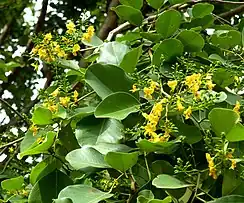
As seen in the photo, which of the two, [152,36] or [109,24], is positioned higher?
[152,36]

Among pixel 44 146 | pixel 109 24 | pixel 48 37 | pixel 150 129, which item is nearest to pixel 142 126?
pixel 150 129

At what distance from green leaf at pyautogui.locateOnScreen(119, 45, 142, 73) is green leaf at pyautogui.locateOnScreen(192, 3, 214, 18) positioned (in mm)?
170

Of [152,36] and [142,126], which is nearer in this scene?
[142,126]

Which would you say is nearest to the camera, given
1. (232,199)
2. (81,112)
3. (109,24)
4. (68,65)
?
(232,199)

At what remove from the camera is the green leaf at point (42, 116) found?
0.55 metres

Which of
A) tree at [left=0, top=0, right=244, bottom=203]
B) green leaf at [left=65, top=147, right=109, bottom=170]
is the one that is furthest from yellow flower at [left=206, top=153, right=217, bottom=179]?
green leaf at [left=65, top=147, right=109, bottom=170]

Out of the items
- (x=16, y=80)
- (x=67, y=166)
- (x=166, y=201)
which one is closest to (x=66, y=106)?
(x=67, y=166)

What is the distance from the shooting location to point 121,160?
48 cm

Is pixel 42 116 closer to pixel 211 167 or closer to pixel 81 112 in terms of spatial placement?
pixel 81 112

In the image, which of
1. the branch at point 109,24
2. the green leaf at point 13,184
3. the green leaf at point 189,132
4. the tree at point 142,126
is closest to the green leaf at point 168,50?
the tree at point 142,126

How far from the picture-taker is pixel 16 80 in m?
1.81

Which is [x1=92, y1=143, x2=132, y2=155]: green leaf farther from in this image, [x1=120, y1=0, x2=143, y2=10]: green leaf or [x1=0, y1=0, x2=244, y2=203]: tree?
[x1=120, y1=0, x2=143, y2=10]: green leaf

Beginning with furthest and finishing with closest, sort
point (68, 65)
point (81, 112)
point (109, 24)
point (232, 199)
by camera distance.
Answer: point (109, 24), point (68, 65), point (81, 112), point (232, 199)

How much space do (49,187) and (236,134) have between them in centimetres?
21
